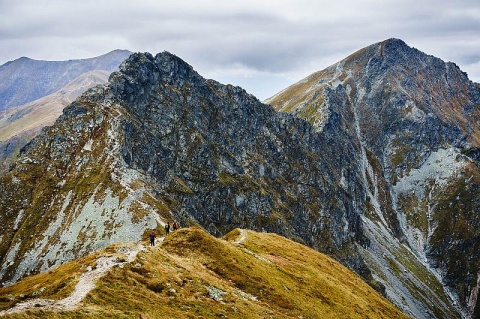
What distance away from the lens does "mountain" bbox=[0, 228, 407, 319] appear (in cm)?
3838

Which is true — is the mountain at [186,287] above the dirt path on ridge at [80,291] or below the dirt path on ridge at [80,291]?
below

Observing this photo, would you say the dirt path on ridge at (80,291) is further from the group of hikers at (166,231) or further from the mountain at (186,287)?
the group of hikers at (166,231)

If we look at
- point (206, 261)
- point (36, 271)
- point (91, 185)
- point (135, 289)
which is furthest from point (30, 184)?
point (135, 289)

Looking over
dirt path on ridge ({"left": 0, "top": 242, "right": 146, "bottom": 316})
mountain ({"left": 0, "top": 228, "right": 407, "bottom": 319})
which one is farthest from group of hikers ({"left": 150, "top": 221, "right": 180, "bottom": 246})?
dirt path on ridge ({"left": 0, "top": 242, "right": 146, "bottom": 316})

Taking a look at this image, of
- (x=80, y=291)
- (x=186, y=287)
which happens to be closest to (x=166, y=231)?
(x=186, y=287)

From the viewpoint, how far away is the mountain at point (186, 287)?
38375 mm

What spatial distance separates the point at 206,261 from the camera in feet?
201

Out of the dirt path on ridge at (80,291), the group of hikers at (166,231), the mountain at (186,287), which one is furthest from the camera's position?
the group of hikers at (166,231)

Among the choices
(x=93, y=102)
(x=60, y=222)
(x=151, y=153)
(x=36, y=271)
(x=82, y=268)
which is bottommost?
(x=36, y=271)

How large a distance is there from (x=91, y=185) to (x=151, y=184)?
24560 mm

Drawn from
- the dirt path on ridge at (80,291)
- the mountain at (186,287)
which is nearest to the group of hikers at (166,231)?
the mountain at (186,287)

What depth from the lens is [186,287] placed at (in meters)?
48.7

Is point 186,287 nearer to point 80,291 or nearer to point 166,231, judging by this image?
point 80,291

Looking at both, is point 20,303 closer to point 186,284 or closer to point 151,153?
point 186,284
